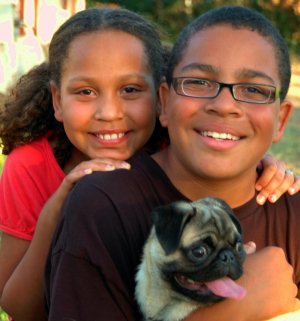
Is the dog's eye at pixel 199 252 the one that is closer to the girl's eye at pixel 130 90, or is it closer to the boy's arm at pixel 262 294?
the boy's arm at pixel 262 294

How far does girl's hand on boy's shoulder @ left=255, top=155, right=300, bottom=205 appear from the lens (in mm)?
3432

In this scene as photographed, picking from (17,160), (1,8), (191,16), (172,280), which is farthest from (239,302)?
(191,16)

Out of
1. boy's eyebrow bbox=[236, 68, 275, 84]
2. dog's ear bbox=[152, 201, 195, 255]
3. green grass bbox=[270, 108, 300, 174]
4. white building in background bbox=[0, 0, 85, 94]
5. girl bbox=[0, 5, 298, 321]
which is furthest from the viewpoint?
white building in background bbox=[0, 0, 85, 94]

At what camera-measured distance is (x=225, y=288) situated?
9.46 ft

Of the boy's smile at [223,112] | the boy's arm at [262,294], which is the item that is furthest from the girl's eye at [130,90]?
the boy's arm at [262,294]

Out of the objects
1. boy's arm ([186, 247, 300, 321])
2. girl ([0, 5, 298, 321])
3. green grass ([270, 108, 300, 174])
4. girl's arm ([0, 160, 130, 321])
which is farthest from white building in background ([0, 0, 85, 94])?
boy's arm ([186, 247, 300, 321])

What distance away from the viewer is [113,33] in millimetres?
3885

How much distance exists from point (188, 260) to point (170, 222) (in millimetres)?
194

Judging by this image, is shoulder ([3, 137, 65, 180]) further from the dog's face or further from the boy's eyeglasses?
the dog's face

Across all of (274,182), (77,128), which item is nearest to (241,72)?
(274,182)

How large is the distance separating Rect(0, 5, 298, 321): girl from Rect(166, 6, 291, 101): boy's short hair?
455 millimetres

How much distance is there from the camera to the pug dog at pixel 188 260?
2.82 metres

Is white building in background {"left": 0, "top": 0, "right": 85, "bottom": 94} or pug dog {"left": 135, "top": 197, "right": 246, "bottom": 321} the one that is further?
white building in background {"left": 0, "top": 0, "right": 85, "bottom": 94}

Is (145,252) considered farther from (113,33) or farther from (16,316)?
(113,33)
